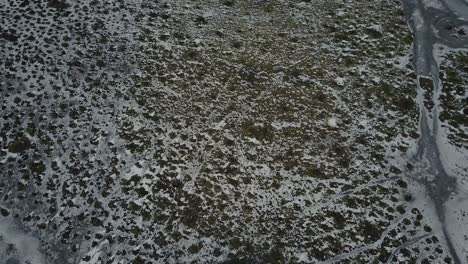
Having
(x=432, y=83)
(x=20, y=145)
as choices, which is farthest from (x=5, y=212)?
(x=432, y=83)

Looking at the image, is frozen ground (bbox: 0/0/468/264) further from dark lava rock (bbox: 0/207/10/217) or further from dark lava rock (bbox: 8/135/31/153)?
dark lava rock (bbox: 0/207/10/217)

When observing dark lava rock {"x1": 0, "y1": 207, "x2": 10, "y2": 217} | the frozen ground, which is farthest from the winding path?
dark lava rock {"x1": 0, "y1": 207, "x2": 10, "y2": 217}

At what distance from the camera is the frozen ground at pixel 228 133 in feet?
24.6

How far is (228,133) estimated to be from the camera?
29.2 ft

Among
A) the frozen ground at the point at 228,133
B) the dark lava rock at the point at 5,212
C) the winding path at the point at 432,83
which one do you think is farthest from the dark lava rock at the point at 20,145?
the winding path at the point at 432,83

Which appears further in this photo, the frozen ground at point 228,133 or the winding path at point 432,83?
the winding path at point 432,83

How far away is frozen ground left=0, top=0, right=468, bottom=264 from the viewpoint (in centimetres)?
751

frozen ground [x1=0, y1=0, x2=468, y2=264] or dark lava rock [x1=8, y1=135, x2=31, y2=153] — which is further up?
frozen ground [x1=0, y1=0, x2=468, y2=264]

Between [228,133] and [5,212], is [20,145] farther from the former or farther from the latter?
[228,133]

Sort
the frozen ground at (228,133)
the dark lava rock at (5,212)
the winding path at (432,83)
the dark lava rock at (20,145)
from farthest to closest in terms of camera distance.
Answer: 1. the dark lava rock at (20,145)
2. the winding path at (432,83)
3. the dark lava rock at (5,212)
4. the frozen ground at (228,133)

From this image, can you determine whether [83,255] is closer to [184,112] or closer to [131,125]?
[131,125]

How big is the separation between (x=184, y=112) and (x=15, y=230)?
4.03m

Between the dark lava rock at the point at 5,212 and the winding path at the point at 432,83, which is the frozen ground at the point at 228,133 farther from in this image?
the dark lava rock at the point at 5,212

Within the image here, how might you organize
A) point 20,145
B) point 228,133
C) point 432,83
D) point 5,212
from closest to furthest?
point 5,212 → point 20,145 → point 228,133 → point 432,83
